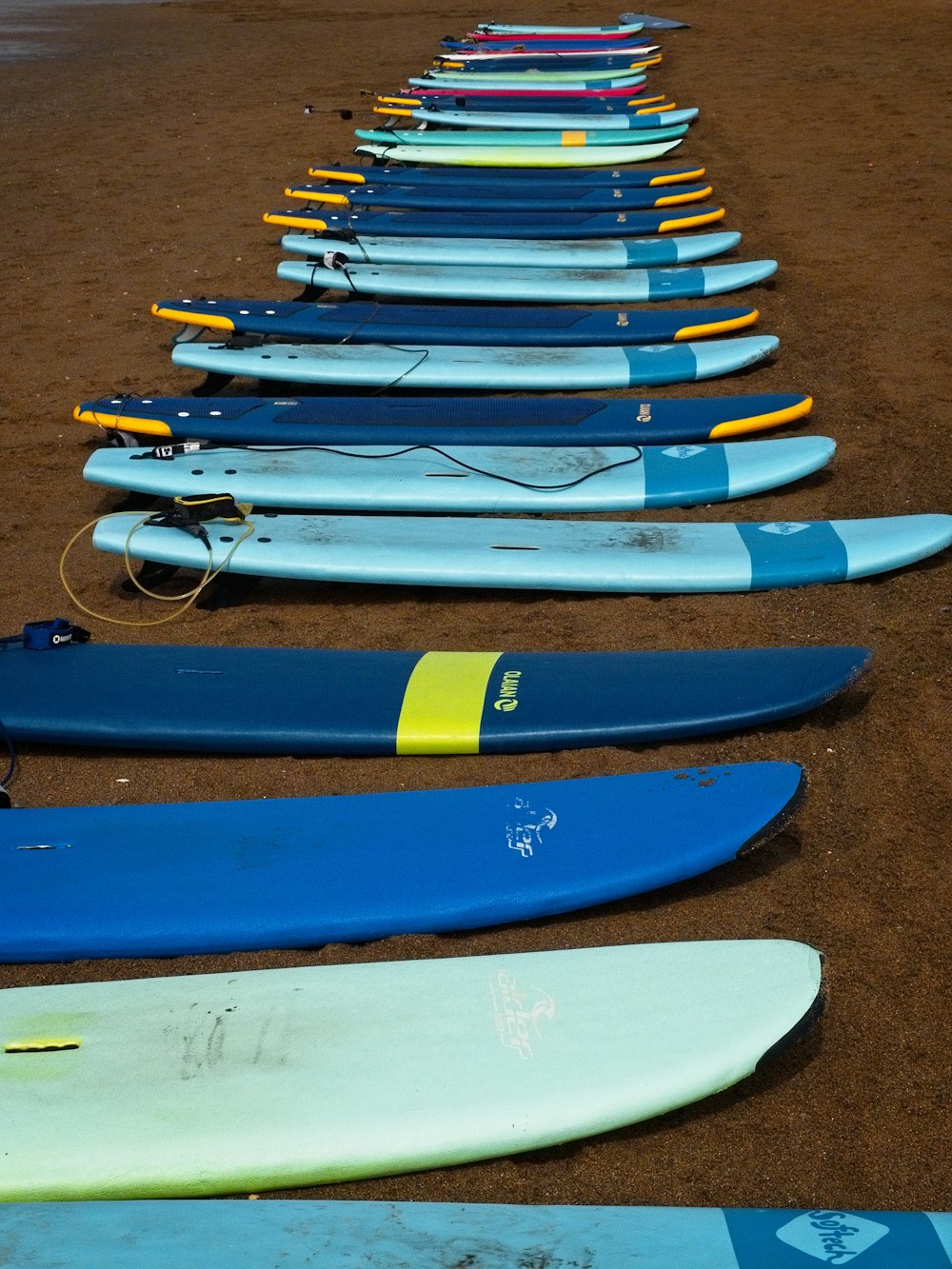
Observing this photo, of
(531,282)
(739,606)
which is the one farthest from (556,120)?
(739,606)

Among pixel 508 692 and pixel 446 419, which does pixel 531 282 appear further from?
pixel 508 692

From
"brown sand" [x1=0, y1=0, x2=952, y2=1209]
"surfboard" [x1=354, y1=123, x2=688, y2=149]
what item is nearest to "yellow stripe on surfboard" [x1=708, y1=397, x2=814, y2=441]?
"brown sand" [x1=0, y1=0, x2=952, y2=1209]

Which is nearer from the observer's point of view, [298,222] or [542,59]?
[298,222]

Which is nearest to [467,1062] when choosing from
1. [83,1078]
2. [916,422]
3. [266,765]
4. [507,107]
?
[83,1078]

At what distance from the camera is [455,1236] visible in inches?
78.3

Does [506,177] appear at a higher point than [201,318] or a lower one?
higher

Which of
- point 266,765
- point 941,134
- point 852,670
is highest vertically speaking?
point 941,134

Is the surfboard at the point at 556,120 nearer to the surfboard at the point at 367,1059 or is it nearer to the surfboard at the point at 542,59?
the surfboard at the point at 542,59

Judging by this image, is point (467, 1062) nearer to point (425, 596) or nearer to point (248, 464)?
point (425, 596)

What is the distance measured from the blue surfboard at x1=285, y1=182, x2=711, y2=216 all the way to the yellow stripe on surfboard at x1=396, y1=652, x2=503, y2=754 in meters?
5.32

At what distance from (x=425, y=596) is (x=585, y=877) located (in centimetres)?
166

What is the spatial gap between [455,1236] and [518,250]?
5.95 metres

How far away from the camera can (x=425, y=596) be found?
4.18 meters

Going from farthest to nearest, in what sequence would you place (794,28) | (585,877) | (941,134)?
1. (794,28)
2. (941,134)
3. (585,877)
